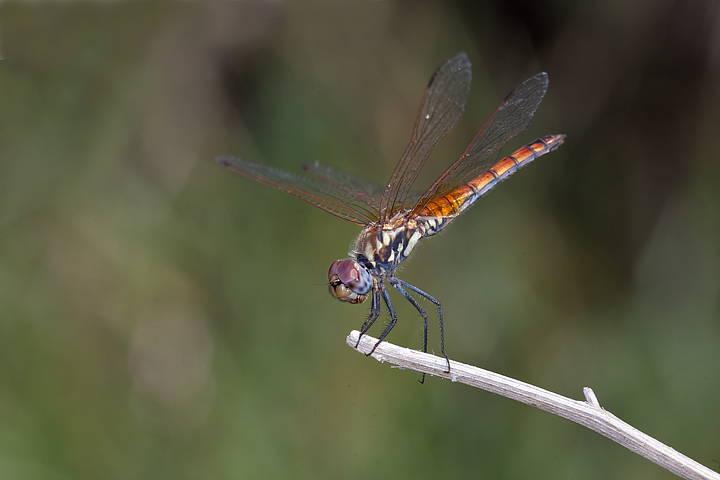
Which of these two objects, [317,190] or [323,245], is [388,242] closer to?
[317,190]

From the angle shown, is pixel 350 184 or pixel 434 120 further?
pixel 350 184

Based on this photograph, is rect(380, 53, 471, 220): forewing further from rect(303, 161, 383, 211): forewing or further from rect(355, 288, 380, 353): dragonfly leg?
rect(355, 288, 380, 353): dragonfly leg

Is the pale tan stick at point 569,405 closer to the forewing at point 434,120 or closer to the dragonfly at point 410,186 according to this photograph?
the dragonfly at point 410,186

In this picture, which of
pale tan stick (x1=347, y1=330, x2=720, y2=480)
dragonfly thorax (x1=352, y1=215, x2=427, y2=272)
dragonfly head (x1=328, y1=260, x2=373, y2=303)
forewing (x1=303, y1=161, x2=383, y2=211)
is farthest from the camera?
forewing (x1=303, y1=161, x2=383, y2=211)

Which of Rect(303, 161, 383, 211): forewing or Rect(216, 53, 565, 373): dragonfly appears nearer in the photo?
Rect(216, 53, 565, 373): dragonfly

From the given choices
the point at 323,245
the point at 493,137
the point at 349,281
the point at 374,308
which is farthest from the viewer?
the point at 323,245

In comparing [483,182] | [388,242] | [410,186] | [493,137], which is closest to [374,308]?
[388,242]

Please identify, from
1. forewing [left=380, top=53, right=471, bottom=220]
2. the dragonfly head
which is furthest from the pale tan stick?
forewing [left=380, top=53, right=471, bottom=220]

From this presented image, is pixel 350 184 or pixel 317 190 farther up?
pixel 350 184
